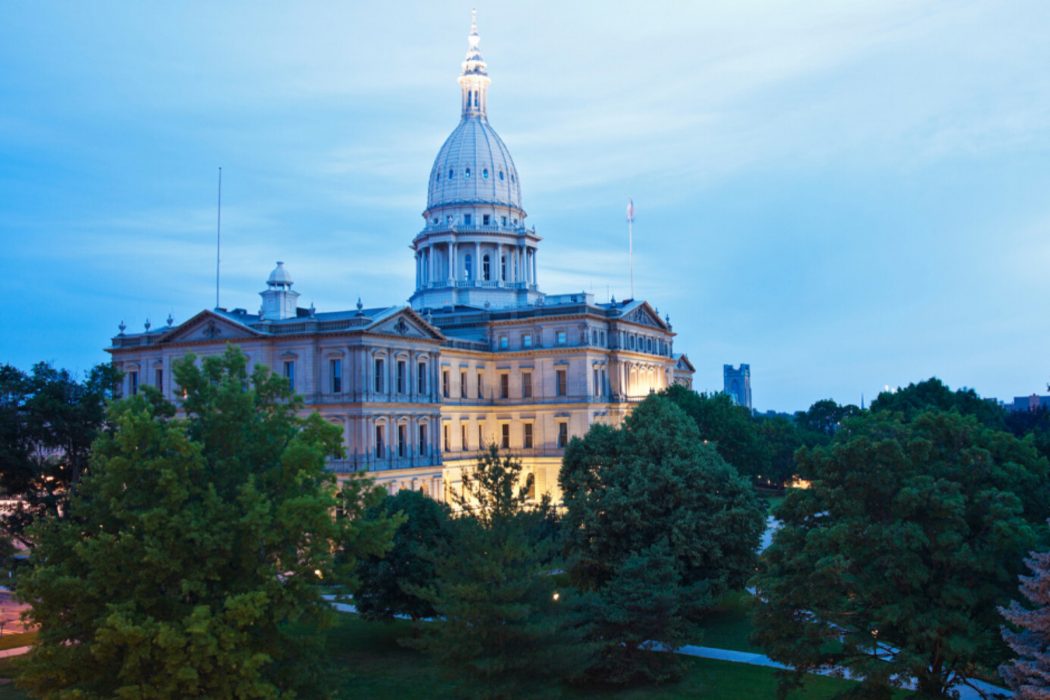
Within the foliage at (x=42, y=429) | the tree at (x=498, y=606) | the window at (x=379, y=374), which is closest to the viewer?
the tree at (x=498, y=606)

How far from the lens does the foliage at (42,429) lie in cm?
3697

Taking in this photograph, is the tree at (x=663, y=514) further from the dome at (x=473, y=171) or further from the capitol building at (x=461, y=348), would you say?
the dome at (x=473, y=171)

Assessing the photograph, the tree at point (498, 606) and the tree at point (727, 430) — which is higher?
the tree at point (727, 430)

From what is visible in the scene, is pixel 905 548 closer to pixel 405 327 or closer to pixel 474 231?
pixel 405 327

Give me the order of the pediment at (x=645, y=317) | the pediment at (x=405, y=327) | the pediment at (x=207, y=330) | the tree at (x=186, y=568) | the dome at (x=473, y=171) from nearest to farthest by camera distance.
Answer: the tree at (x=186, y=568)
the pediment at (x=405, y=327)
the pediment at (x=207, y=330)
the pediment at (x=645, y=317)
the dome at (x=473, y=171)

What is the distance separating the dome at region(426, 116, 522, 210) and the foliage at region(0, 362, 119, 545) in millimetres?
61924

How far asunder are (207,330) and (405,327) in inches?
541

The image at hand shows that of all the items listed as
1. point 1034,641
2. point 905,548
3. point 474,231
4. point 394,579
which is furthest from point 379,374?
point 1034,641

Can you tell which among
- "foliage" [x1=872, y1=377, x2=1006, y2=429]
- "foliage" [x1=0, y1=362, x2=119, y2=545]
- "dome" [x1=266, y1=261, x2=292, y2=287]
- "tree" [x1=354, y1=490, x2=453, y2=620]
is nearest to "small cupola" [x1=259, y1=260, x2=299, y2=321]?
"dome" [x1=266, y1=261, x2=292, y2=287]

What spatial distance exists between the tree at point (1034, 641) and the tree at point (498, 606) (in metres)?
10.6

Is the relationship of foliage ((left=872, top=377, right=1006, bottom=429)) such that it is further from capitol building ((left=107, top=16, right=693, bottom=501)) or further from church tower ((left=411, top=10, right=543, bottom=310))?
church tower ((left=411, top=10, right=543, bottom=310))

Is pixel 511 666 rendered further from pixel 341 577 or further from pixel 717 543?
pixel 717 543

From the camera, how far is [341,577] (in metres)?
20.8

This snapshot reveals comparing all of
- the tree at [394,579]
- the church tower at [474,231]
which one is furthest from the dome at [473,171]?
the tree at [394,579]
